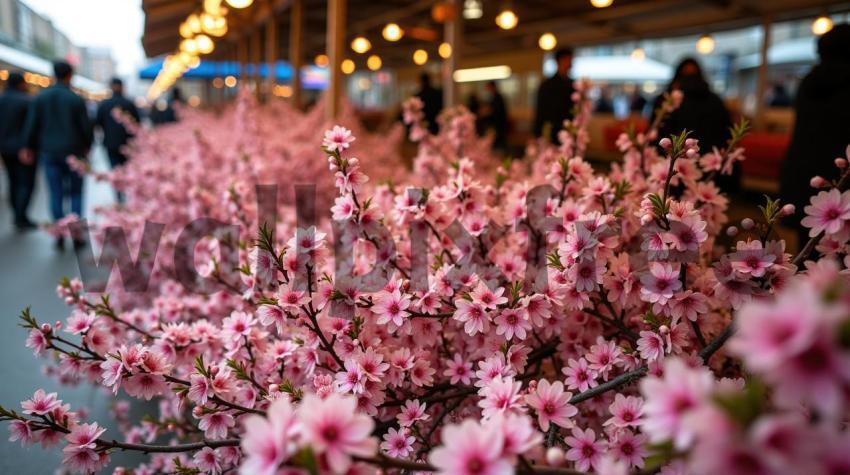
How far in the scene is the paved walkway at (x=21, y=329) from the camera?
5.54 ft

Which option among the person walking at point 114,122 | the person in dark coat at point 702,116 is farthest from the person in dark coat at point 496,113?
the person walking at point 114,122

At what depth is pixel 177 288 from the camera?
235 centimetres

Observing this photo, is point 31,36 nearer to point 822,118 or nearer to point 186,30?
point 186,30

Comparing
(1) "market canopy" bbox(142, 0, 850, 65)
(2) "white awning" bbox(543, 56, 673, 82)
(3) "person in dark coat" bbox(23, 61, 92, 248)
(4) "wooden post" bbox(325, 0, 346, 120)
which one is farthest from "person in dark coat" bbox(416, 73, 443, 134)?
(2) "white awning" bbox(543, 56, 673, 82)

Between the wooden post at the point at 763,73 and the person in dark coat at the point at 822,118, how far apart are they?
7780mm

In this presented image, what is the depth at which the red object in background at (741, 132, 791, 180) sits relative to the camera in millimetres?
6410

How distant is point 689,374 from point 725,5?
→ 432 inches

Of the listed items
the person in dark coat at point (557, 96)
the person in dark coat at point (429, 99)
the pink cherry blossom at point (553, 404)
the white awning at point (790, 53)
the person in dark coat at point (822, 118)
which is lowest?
the pink cherry blossom at point (553, 404)

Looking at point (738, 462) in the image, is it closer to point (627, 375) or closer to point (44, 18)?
point (627, 375)

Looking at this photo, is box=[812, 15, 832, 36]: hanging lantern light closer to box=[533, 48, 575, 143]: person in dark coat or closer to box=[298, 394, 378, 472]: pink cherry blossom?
box=[533, 48, 575, 143]: person in dark coat

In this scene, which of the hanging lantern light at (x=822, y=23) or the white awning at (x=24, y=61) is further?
the hanging lantern light at (x=822, y=23)

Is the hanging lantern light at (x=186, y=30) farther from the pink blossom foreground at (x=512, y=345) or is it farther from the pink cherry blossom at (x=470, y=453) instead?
the pink cherry blossom at (x=470, y=453)

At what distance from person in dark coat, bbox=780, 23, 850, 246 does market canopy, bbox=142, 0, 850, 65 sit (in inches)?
259

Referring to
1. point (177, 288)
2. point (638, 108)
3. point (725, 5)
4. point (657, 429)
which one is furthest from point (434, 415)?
point (638, 108)
